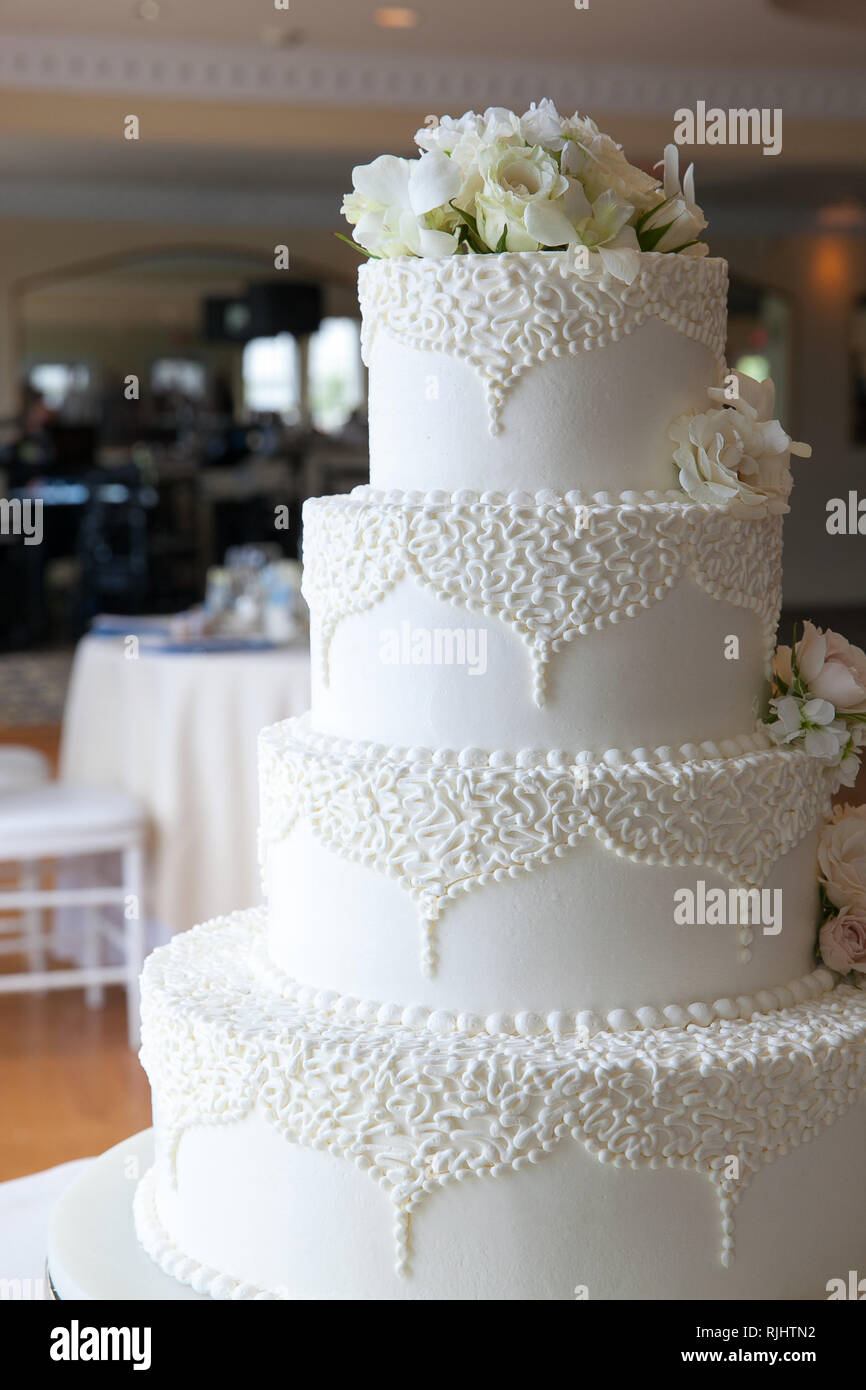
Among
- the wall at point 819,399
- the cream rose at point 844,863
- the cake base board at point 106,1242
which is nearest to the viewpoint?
the cake base board at point 106,1242

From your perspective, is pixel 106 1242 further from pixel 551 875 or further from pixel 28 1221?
pixel 551 875

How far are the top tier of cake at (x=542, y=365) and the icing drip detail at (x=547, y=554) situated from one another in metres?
0.05

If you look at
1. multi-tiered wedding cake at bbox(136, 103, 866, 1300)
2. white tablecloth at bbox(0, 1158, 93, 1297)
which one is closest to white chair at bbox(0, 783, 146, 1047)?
white tablecloth at bbox(0, 1158, 93, 1297)

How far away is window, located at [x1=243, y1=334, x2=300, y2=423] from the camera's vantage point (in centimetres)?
1353

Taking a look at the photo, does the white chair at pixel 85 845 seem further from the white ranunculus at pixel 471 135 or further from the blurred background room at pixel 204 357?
the white ranunculus at pixel 471 135

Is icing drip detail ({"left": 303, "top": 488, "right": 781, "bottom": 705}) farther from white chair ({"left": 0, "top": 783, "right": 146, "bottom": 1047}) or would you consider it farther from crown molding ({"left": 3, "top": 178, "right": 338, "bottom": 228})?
crown molding ({"left": 3, "top": 178, "right": 338, "bottom": 228})

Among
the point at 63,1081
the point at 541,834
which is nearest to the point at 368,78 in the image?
the point at 63,1081

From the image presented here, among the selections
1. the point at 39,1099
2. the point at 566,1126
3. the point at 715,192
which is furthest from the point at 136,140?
the point at 566,1126

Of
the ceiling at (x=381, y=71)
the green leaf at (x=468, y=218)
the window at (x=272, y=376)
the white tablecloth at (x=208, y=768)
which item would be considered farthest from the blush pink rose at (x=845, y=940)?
the window at (x=272, y=376)

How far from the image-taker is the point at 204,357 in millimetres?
13570

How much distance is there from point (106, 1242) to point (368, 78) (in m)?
7.53

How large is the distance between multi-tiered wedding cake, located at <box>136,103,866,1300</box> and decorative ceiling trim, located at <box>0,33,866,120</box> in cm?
686

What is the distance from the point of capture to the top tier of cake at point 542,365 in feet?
6.34

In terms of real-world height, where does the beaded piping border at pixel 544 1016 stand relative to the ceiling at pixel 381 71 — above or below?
below
